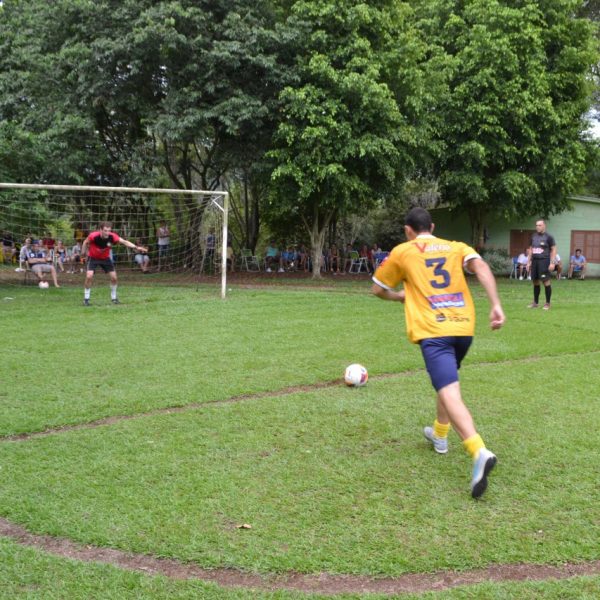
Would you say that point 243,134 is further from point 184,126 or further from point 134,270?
point 134,270

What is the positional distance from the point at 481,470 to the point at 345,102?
634 inches

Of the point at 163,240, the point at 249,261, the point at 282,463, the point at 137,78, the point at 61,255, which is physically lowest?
the point at 282,463

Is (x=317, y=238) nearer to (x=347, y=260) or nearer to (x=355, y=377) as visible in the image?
(x=347, y=260)

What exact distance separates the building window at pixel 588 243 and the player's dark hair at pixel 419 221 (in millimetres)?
26857

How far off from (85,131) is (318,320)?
1116 cm

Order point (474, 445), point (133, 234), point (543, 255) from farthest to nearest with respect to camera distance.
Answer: point (133, 234), point (543, 255), point (474, 445)

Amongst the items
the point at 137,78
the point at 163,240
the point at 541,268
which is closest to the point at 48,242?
the point at 163,240

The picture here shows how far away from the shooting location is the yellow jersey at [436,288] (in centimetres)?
441

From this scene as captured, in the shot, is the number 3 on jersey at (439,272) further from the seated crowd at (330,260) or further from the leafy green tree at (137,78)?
the seated crowd at (330,260)

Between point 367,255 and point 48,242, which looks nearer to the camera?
point 48,242

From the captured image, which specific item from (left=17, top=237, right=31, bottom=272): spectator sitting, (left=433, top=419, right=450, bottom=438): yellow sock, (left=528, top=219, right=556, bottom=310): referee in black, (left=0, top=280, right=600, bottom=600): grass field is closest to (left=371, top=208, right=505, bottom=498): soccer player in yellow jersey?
(left=433, top=419, right=450, bottom=438): yellow sock

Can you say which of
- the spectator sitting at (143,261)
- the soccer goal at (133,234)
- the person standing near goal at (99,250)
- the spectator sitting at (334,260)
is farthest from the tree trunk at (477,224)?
the person standing near goal at (99,250)

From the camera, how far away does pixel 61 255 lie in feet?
63.8

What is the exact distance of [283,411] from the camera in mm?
6059
